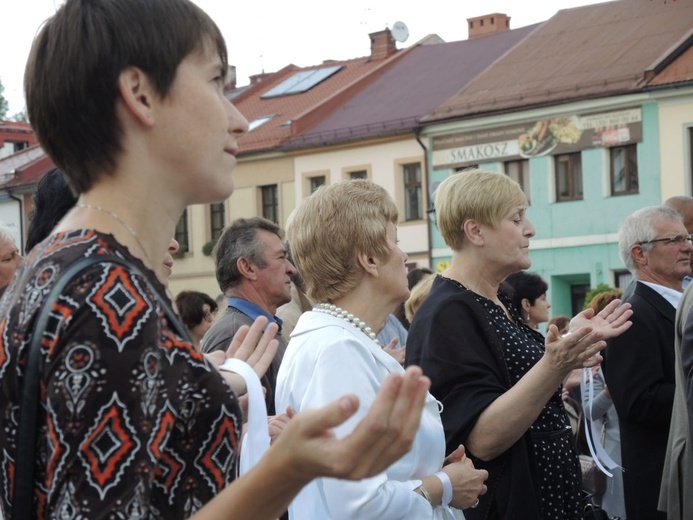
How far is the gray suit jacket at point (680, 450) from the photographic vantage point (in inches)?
213

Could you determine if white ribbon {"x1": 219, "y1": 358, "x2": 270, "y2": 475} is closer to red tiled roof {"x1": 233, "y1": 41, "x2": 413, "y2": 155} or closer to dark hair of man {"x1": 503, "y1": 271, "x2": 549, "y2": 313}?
dark hair of man {"x1": 503, "y1": 271, "x2": 549, "y2": 313}

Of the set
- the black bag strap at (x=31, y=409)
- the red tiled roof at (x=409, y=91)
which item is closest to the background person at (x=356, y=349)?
the black bag strap at (x=31, y=409)

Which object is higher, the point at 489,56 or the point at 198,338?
the point at 489,56

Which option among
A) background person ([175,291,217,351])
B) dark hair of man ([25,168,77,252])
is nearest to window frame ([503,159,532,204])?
background person ([175,291,217,351])

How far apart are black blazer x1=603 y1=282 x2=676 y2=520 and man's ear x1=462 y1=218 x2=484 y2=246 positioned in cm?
161

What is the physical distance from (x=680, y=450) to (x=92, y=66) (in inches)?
163

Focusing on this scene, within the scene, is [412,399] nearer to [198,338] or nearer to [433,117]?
[198,338]

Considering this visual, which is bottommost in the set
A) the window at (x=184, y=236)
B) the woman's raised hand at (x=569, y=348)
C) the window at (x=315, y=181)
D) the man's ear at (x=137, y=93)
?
the window at (x=184, y=236)

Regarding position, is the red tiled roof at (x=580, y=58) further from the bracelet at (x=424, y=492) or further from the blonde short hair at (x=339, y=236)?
the bracelet at (x=424, y=492)

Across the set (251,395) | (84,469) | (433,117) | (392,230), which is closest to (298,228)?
(392,230)

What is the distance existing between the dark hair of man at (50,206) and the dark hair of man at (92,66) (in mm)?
1609

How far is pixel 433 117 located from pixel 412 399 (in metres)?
33.3

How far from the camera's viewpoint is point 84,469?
67.9 inches

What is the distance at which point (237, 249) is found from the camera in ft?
21.9
